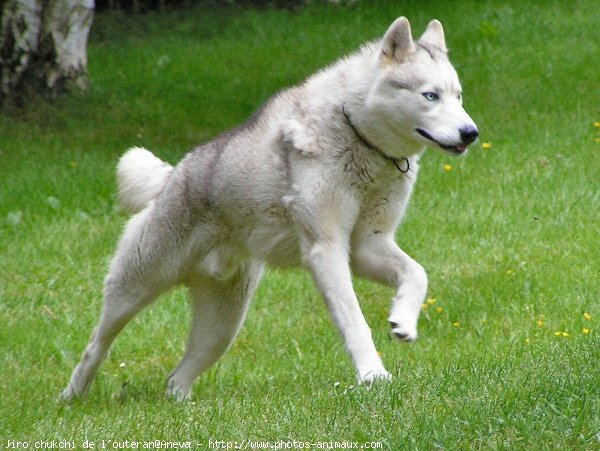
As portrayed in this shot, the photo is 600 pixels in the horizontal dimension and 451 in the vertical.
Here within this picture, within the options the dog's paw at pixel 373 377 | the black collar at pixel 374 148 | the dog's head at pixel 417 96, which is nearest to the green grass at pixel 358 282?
the dog's paw at pixel 373 377

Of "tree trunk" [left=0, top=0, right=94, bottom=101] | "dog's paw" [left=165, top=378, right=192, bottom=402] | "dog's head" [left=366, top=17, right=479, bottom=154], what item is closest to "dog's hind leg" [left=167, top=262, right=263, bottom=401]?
"dog's paw" [left=165, top=378, right=192, bottom=402]

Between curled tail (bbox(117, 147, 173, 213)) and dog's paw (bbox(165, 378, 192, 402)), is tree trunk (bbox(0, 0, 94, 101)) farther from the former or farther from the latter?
dog's paw (bbox(165, 378, 192, 402))

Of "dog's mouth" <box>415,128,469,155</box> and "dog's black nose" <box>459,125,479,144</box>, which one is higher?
"dog's black nose" <box>459,125,479,144</box>

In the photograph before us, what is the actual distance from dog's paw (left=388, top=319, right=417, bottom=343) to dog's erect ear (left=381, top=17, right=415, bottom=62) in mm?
1323

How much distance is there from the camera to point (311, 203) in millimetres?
5594

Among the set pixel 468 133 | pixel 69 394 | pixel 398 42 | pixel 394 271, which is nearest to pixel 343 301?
pixel 394 271

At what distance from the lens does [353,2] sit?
1744cm

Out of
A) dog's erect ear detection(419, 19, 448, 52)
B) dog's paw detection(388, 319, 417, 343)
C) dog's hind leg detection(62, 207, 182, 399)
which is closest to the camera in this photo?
dog's paw detection(388, 319, 417, 343)

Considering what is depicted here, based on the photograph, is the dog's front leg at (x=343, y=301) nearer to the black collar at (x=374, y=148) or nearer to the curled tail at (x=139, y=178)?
the black collar at (x=374, y=148)

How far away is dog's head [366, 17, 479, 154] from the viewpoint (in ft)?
17.9

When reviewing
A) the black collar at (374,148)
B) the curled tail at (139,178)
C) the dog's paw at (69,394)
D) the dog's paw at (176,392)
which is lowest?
the dog's paw at (69,394)

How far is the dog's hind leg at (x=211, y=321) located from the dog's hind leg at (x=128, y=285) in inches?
10.2

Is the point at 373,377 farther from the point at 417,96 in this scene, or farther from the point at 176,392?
the point at 176,392

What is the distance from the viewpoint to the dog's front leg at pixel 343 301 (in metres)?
5.35
